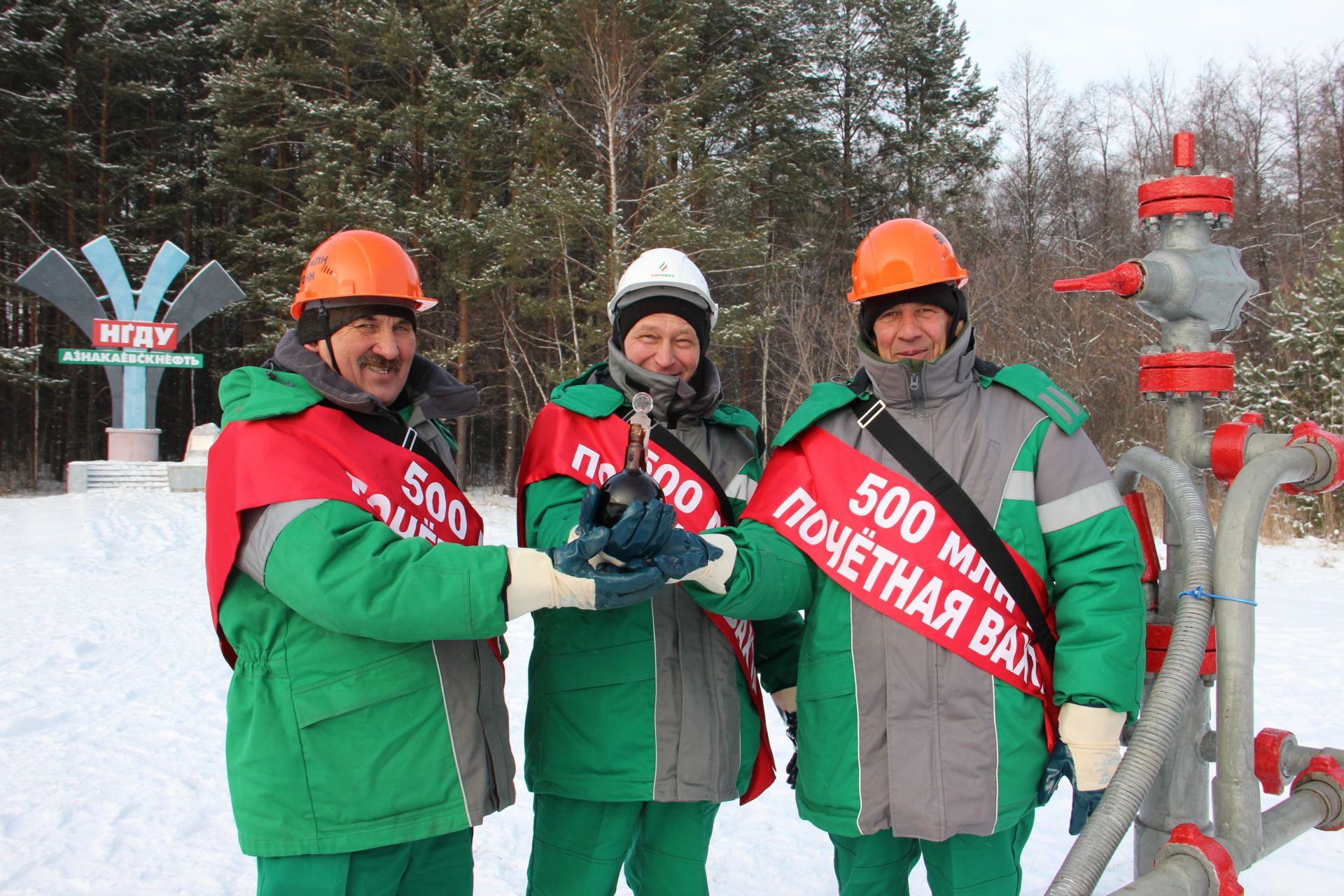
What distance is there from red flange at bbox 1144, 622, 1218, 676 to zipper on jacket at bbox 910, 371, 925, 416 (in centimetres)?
82

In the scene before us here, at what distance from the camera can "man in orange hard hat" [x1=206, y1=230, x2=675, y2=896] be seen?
6.11 feet

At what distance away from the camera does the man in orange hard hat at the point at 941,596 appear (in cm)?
208

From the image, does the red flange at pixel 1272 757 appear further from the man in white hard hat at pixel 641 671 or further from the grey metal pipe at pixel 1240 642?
the man in white hard hat at pixel 641 671

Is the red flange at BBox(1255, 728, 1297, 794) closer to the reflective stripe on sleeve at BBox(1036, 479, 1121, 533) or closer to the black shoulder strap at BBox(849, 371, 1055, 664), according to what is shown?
the black shoulder strap at BBox(849, 371, 1055, 664)

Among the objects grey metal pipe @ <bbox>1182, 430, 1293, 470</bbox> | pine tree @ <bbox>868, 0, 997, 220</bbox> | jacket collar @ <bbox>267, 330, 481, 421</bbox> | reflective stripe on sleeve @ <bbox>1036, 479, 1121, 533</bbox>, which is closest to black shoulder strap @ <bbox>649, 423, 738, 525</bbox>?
jacket collar @ <bbox>267, 330, 481, 421</bbox>

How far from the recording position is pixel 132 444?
18984 mm

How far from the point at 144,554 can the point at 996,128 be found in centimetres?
2404

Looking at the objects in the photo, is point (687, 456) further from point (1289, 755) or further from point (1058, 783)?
point (1289, 755)

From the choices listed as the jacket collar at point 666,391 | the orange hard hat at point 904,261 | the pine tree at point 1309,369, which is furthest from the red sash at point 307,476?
the pine tree at point 1309,369

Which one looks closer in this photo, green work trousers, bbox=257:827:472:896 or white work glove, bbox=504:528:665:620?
white work glove, bbox=504:528:665:620

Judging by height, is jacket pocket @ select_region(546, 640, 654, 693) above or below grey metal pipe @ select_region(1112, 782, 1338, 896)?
above

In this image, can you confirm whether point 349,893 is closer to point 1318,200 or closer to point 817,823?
point 817,823

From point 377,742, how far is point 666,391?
1.18 metres

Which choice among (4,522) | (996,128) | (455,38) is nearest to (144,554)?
(4,522)
